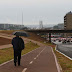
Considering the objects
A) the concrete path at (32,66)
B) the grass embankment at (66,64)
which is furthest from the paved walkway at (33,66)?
the grass embankment at (66,64)

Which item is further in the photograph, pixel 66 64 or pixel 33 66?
pixel 66 64

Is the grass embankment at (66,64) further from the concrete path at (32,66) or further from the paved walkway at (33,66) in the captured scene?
the concrete path at (32,66)

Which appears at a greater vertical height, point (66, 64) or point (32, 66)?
point (32, 66)

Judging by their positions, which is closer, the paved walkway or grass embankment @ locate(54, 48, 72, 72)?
the paved walkway

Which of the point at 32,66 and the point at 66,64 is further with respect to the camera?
Result: the point at 66,64

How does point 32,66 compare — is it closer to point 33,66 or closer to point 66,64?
point 33,66

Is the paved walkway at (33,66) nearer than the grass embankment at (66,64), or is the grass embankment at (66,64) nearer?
the paved walkway at (33,66)

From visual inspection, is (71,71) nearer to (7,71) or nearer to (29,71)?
(29,71)

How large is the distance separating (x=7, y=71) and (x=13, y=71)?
12.5 inches

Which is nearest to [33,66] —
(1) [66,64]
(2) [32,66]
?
(2) [32,66]

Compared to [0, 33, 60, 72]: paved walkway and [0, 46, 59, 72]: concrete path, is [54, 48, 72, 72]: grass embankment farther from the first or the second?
[0, 46, 59, 72]: concrete path

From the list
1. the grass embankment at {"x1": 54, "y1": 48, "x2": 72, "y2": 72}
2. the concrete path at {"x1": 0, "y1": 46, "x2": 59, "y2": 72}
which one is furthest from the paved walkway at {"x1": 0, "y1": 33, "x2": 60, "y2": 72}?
the grass embankment at {"x1": 54, "y1": 48, "x2": 72, "y2": 72}

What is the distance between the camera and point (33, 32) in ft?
397

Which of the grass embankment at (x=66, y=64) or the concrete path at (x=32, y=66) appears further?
the grass embankment at (x=66, y=64)
